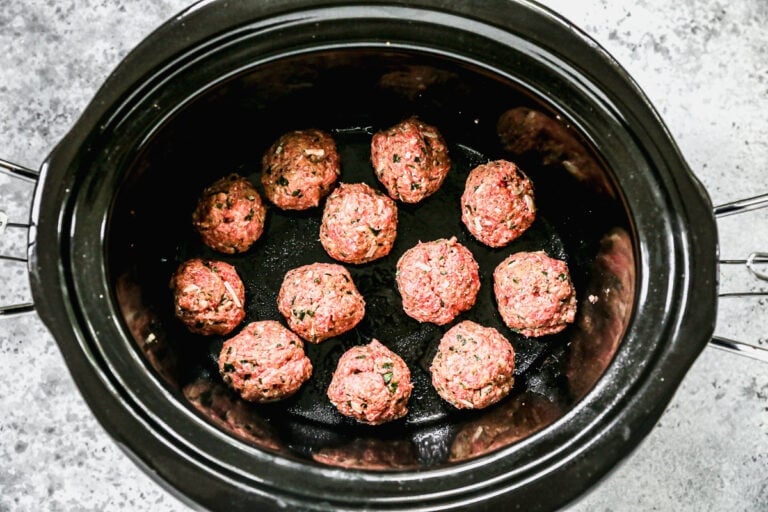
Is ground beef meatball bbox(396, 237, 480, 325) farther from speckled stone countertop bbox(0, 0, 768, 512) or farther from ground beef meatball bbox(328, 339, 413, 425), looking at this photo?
speckled stone countertop bbox(0, 0, 768, 512)

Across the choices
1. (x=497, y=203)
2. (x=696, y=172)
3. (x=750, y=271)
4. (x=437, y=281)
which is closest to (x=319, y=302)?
(x=437, y=281)

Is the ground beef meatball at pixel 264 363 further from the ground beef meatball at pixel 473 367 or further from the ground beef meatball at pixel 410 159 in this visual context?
the ground beef meatball at pixel 410 159

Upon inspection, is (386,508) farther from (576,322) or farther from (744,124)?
(744,124)

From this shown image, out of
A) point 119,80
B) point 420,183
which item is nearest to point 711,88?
point 420,183

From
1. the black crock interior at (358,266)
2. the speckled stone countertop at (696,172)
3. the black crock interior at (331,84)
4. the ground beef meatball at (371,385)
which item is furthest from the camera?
the speckled stone countertop at (696,172)

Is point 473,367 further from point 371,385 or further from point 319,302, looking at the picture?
point 319,302

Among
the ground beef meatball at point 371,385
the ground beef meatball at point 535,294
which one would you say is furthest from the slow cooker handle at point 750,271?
the ground beef meatball at point 371,385
